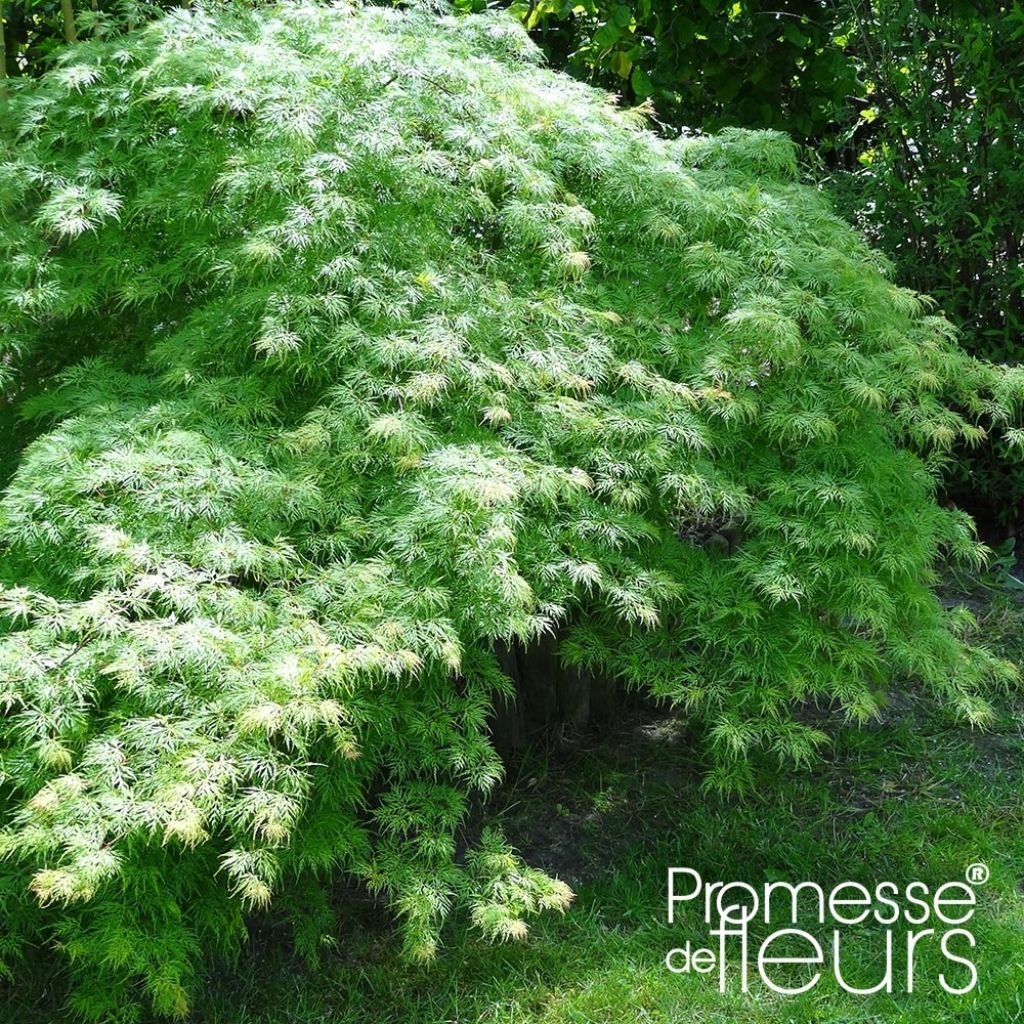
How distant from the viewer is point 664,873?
3121 millimetres

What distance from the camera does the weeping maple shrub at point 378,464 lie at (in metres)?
2.14

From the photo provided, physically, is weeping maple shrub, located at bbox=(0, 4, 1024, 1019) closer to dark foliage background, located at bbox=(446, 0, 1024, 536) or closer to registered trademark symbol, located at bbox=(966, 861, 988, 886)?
registered trademark symbol, located at bbox=(966, 861, 988, 886)

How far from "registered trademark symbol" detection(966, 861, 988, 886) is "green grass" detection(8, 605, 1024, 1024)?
31 millimetres

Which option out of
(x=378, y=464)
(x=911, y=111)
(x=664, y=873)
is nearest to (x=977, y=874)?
(x=664, y=873)

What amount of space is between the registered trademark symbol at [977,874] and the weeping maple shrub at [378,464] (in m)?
0.44

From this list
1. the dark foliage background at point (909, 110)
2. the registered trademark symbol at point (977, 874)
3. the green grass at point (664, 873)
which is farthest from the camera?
the dark foliage background at point (909, 110)

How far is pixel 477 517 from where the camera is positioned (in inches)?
95.3

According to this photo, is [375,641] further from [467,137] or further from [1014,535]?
[1014,535]

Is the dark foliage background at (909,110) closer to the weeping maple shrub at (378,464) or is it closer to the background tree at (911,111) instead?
the background tree at (911,111)

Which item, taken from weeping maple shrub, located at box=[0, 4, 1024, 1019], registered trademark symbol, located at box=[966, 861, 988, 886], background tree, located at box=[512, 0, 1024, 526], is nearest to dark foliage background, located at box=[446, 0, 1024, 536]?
background tree, located at box=[512, 0, 1024, 526]

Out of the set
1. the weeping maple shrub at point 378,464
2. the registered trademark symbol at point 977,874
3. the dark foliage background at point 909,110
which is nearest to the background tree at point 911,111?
the dark foliage background at point 909,110

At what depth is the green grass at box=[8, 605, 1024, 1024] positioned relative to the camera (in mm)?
2666

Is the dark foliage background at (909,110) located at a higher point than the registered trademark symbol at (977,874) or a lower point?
higher

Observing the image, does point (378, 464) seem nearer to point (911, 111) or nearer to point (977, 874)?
point (977, 874)
